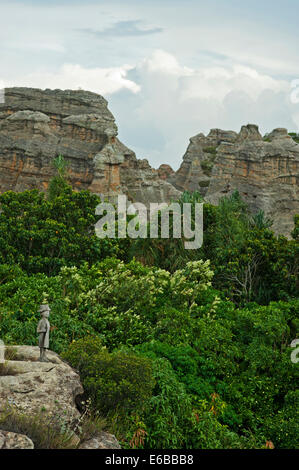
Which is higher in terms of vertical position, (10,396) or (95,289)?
(95,289)

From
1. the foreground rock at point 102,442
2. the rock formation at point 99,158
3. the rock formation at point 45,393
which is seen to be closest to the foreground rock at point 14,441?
the rock formation at point 45,393

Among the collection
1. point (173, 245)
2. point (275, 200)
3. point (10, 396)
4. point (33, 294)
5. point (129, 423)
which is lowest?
point (129, 423)

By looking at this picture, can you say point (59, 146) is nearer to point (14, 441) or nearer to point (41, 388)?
point (41, 388)

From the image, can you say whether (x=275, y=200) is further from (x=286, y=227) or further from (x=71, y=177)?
(x=71, y=177)

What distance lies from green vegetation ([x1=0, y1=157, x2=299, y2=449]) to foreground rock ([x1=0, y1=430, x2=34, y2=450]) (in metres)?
0.36

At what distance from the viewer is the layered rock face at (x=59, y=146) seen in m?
49.8

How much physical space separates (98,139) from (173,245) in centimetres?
3075

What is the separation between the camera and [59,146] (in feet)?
169

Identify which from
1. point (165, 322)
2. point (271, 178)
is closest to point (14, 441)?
point (165, 322)

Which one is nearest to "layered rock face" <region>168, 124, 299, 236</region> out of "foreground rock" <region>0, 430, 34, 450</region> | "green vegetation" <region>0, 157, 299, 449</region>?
"green vegetation" <region>0, 157, 299, 449</region>

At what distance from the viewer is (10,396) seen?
978 cm

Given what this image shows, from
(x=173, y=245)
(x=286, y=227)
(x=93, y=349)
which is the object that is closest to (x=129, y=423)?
(x=93, y=349)

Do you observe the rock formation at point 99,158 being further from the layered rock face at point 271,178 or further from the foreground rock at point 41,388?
the foreground rock at point 41,388

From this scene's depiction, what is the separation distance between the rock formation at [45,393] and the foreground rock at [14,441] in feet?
0.05
